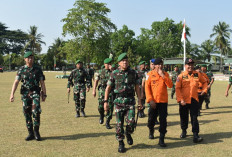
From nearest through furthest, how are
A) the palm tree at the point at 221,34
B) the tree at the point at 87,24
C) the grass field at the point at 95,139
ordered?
the grass field at the point at 95,139, the tree at the point at 87,24, the palm tree at the point at 221,34

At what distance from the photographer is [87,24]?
41.6m

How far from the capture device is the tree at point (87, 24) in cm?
4059

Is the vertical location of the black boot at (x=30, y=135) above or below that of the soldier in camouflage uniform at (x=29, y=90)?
below

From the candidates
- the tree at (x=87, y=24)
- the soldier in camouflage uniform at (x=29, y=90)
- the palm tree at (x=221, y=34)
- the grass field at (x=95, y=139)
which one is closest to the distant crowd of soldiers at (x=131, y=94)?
the soldier in camouflage uniform at (x=29, y=90)

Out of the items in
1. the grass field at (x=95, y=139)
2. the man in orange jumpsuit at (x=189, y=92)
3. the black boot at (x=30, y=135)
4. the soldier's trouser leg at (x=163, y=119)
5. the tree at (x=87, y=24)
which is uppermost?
the tree at (x=87, y=24)

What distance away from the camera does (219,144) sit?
5312 mm

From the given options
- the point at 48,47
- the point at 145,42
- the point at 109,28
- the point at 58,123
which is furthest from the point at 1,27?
the point at 58,123

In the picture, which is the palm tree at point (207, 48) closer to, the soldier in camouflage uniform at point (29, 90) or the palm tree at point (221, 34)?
the palm tree at point (221, 34)

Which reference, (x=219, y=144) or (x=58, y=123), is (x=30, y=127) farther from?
(x=219, y=144)

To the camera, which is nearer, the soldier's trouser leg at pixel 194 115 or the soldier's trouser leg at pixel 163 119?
the soldier's trouser leg at pixel 163 119

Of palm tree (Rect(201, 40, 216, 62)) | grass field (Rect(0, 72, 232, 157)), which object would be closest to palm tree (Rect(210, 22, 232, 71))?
palm tree (Rect(201, 40, 216, 62))

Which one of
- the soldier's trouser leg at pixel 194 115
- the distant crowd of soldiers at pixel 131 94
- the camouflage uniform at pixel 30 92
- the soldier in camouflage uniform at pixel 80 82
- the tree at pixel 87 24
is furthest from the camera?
the tree at pixel 87 24

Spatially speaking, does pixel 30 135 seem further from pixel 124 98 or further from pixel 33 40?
pixel 33 40

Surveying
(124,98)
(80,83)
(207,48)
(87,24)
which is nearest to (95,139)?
(124,98)
